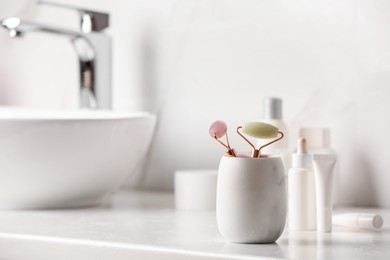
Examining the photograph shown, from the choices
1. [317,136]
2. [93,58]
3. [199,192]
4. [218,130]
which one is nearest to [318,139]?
[317,136]

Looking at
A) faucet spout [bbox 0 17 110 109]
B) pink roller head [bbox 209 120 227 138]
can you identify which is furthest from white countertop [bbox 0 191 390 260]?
faucet spout [bbox 0 17 110 109]

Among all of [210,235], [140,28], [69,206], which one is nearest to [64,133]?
[69,206]

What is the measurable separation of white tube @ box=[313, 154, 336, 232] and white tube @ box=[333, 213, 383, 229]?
4 cm

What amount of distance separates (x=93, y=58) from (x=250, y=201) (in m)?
0.73

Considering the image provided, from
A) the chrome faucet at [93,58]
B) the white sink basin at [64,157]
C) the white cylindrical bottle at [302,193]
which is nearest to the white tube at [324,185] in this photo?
the white cylindrical bottle at [302,193]

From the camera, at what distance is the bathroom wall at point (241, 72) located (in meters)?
1.18

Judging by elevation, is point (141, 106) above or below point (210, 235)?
above

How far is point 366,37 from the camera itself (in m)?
1.17

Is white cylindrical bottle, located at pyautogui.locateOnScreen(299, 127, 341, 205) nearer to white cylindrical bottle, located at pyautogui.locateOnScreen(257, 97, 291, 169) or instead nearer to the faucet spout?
white cylindrical bottle, located at pyautogui.locateOnScreen(257, 97, 291, 169)

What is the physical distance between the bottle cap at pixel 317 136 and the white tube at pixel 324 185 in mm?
225

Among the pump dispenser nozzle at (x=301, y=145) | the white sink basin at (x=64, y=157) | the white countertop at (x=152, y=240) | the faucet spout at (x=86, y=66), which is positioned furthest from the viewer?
the faucet spout at (x=86, y=66)

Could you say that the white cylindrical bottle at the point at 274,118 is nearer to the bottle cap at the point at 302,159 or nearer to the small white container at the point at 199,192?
the small white container at the point at 199,192

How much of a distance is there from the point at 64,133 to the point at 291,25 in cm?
42

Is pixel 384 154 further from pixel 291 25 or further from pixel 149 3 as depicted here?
pixel 149 3
